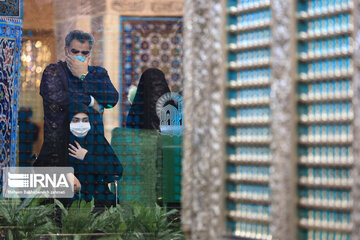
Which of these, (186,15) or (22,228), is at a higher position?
(186,15)

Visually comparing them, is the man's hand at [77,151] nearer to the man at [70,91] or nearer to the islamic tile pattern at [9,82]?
the man at [70,91]

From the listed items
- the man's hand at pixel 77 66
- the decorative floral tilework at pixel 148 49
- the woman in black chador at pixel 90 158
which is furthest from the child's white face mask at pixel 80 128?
the man's hand at pixel 77 66

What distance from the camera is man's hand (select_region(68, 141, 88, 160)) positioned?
5.52 meters

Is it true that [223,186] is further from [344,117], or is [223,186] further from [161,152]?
[161,152]

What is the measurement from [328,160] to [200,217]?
1.61 feet

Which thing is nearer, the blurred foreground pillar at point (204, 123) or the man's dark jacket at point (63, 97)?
the blurred foreground pillar at point (204, 123)

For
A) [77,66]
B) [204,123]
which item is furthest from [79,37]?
[204,123]

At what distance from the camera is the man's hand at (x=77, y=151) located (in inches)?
217

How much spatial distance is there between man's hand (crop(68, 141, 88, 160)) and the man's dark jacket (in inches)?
1.9

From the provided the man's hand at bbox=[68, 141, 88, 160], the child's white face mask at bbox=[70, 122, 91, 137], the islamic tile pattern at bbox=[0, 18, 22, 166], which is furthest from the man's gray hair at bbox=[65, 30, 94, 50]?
the man's hand at bbox=[68, 141, 88, 160]

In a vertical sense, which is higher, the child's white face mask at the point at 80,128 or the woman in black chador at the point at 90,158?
the child's white face mask at the point at 80,128

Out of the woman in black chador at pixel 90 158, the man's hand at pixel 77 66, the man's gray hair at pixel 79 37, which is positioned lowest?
the woman in black chador at pixel 90 158

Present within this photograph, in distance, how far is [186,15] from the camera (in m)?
2.38

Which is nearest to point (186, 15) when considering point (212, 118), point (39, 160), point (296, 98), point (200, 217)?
point (212, 118)
